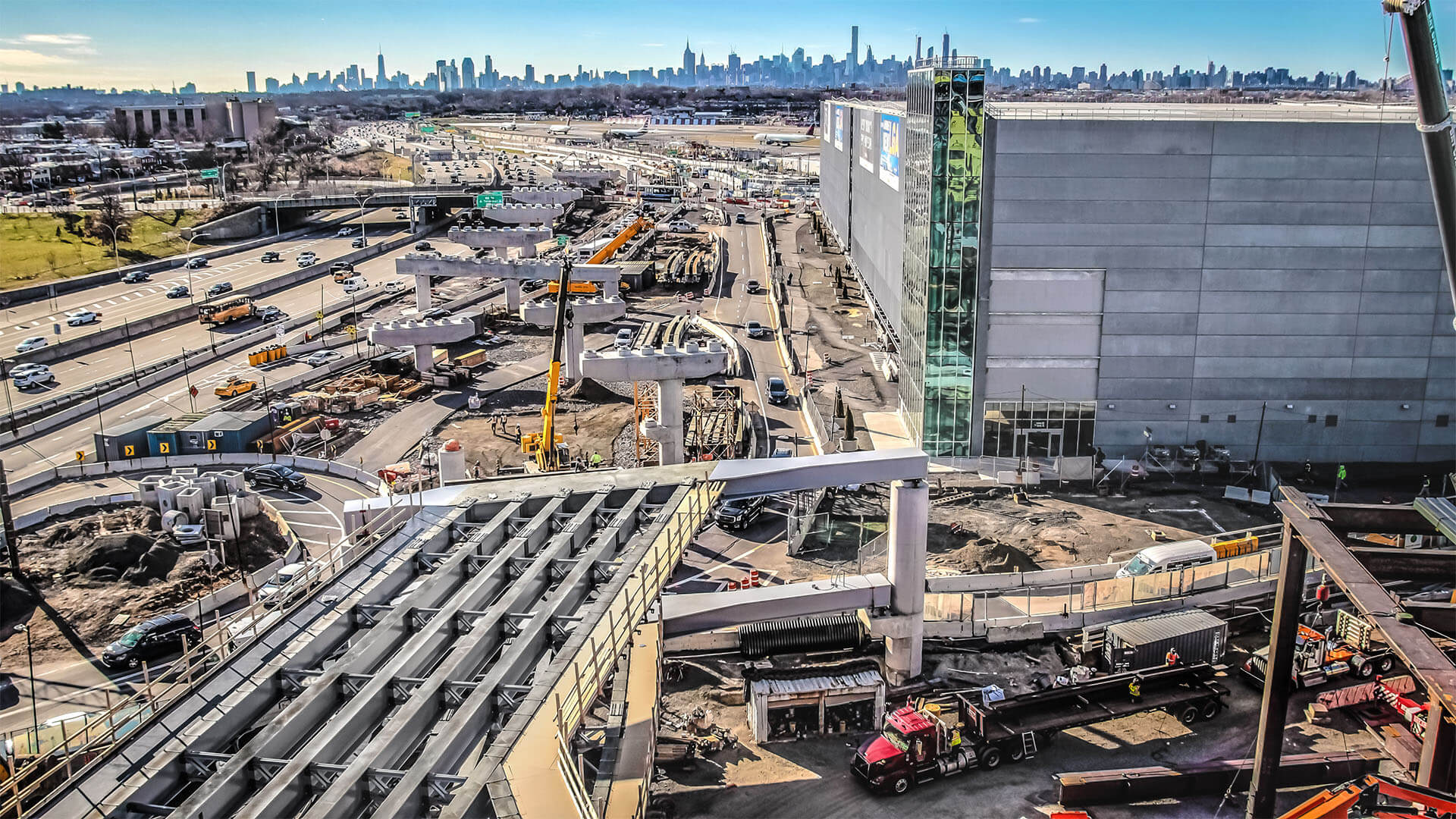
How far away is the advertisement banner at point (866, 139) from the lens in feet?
189

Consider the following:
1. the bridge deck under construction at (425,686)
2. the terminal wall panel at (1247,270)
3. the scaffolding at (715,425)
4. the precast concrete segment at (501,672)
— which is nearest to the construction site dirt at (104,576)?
the bridge deck under construction at (425,686)

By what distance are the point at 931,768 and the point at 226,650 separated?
13.0m

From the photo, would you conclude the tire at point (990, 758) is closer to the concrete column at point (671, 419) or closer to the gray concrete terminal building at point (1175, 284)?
the concrete column at point (671, 419)

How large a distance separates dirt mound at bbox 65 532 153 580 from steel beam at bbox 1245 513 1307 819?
29007mm

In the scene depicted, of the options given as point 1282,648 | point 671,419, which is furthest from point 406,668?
point 671,419

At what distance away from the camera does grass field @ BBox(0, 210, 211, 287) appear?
8100cm

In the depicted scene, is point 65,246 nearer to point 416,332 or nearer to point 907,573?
point 416,332

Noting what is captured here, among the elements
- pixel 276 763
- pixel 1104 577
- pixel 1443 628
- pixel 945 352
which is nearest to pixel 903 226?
pixel 945 352

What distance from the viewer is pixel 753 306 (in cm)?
6838

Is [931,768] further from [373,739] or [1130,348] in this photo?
[1130,348]

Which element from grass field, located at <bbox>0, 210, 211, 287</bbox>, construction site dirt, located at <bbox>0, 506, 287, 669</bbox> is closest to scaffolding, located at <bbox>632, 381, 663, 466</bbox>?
construction site dirt, located at <bbox>0, 506, 287, 669</bbox>

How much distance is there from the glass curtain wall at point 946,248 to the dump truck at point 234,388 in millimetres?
31007

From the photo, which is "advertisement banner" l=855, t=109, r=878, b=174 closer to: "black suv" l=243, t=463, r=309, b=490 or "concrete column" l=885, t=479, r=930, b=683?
"black suv" l=243, t=463, r=309, b=490

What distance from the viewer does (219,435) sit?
133ft
